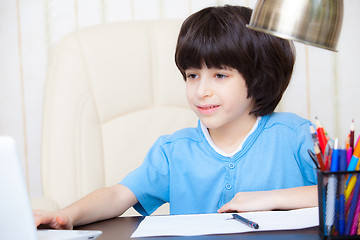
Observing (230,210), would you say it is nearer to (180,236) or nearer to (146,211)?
(180,236)

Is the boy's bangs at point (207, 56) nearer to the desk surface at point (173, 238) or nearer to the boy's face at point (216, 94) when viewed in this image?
the boy's face at point (216, 94)

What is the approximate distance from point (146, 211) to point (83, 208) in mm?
270

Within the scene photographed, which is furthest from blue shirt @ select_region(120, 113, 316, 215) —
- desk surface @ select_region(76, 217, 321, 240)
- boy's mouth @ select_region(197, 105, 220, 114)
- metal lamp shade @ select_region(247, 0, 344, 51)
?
metal lamp shade @ select_region(247, 0, 344, 51)

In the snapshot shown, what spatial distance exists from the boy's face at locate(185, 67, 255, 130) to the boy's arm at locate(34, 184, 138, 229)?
0.26m

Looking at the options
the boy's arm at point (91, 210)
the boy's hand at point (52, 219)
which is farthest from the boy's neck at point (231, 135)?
the boy's hand at point (52, 219)

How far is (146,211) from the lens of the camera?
3.82ft

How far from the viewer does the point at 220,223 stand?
795mm

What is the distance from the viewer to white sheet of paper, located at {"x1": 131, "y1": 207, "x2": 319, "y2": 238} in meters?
0.75

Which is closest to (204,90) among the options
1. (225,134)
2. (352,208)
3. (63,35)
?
(225,134)

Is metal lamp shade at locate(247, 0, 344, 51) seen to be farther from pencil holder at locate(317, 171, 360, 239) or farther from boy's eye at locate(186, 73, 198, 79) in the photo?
boy's eye at locate(186, 73, 198, 79)

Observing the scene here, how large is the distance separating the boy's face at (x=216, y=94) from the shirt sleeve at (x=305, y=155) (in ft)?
0.56

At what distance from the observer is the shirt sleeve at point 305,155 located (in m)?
1.14

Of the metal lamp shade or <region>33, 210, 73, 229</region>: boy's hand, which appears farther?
<region>33, 210, 73, 229</region>: boy's hand

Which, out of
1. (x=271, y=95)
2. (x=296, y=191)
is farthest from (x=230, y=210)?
(x=271, y=95)
